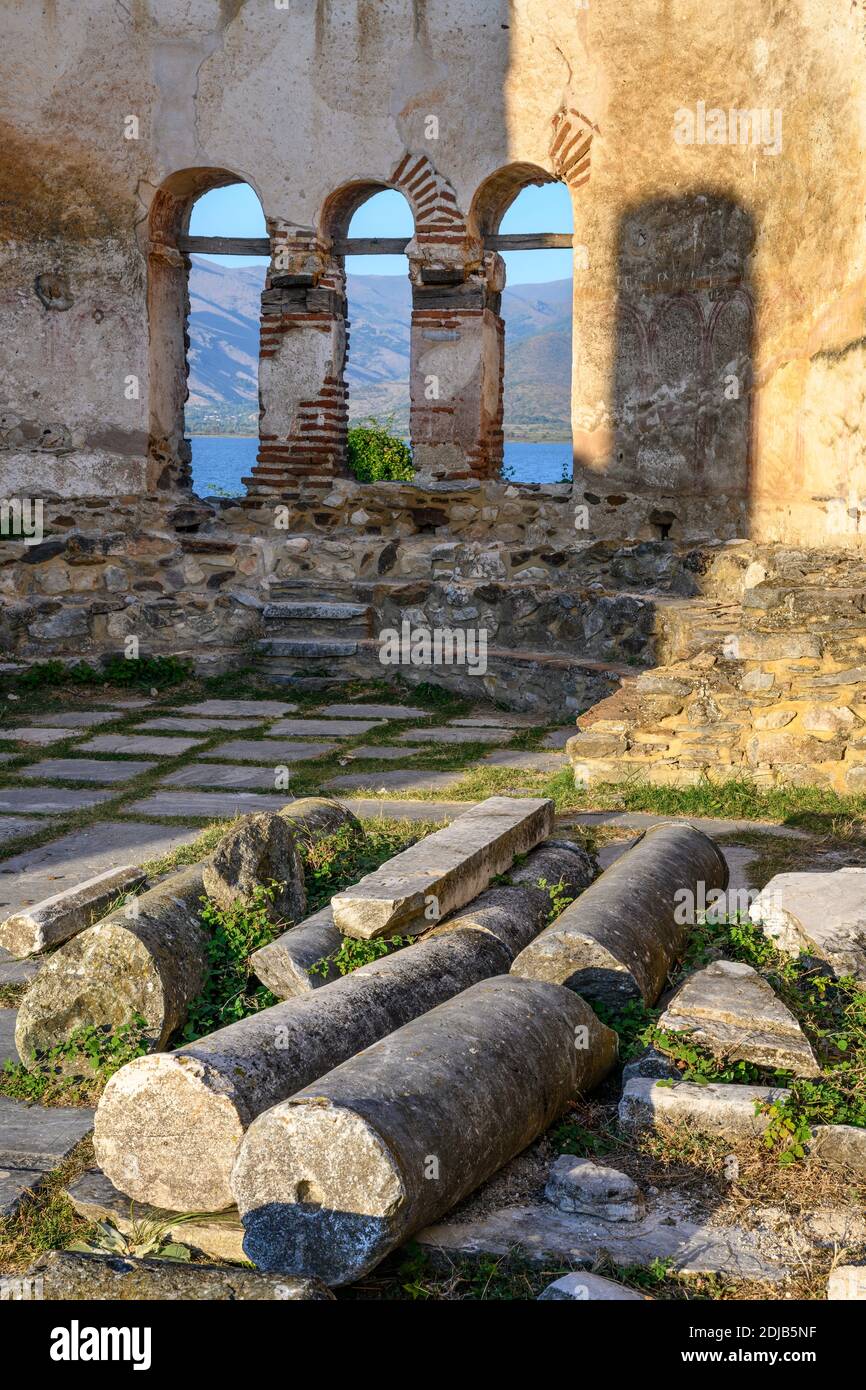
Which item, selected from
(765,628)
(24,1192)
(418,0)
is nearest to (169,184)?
(418,0)

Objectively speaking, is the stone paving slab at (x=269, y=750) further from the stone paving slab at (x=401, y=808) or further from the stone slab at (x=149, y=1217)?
the stone slab at (x=149, y=1217)

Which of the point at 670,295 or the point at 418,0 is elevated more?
the point at 418,0

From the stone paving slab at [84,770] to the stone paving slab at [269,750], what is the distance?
55 centimetres

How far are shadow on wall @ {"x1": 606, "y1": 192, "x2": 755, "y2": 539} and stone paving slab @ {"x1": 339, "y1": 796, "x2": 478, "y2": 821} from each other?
5262 millimetres

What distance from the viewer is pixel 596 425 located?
12.2 meters

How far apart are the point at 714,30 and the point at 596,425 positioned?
3231 millimetres

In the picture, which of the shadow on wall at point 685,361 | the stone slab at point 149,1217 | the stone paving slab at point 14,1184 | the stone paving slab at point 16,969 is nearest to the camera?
the stone slab at point 149,1217

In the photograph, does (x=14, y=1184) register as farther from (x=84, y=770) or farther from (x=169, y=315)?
(x=169, y=315)

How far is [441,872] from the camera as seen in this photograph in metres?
4.90

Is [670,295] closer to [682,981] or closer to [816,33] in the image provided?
[816,33]

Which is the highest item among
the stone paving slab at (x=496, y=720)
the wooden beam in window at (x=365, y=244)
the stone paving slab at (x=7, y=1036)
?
the wooden beam in window at (x=365, y=244)

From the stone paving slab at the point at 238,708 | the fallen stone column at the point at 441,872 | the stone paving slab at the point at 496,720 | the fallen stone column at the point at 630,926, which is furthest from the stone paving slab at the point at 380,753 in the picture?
the fallen stone column at the point at 630,926

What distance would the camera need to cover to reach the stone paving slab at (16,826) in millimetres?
6789

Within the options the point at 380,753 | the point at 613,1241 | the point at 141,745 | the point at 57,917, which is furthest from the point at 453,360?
the point at 613,1241
